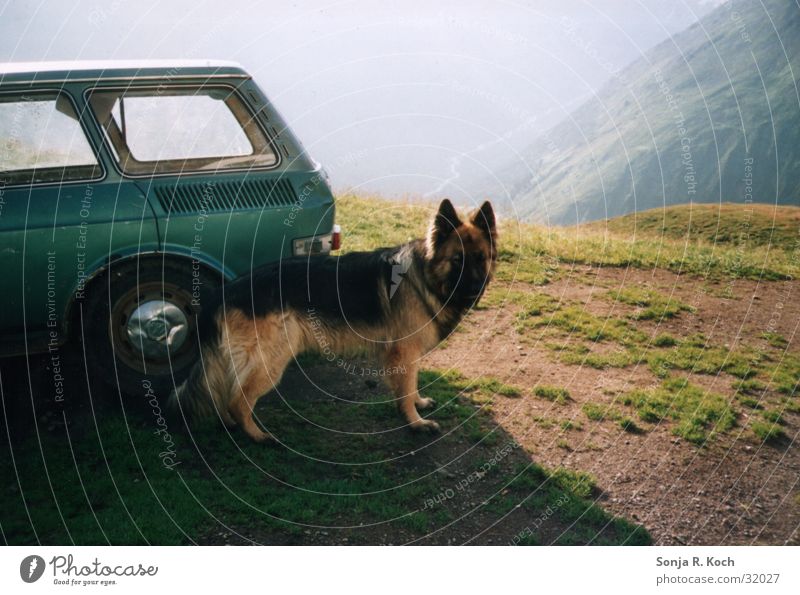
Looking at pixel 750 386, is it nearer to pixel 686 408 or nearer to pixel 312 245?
pixel 686 408

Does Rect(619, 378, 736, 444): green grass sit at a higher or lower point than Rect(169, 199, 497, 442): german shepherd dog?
lower

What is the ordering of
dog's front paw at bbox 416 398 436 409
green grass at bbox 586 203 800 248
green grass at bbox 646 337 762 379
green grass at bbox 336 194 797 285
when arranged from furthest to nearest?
green grass at bbox 586 203 800 248
green grass at bbox 336 194 797 285
green grass at bbox 646 337 762 379
dog's front paw at bbox 416 398 436 409

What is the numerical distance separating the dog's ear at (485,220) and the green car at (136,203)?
5.51 ft

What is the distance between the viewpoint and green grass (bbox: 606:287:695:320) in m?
9.03

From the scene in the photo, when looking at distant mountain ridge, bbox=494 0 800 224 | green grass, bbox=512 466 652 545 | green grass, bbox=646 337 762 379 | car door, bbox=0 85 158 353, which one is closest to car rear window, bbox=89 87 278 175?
car door, bbox=0 85 158 353

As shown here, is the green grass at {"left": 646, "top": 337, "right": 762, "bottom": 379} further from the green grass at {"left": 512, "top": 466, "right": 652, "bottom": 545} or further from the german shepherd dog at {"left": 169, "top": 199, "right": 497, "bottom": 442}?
the german shepherd dog at {"left": 169, "top": 199, "right": 497, "bottom": 442}

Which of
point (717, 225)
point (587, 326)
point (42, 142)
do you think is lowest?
point (587, 326)

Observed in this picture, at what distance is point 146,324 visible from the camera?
626 cm

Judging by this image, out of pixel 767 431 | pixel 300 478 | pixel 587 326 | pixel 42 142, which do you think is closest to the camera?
pixel 300 478

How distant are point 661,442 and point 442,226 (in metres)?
2.84

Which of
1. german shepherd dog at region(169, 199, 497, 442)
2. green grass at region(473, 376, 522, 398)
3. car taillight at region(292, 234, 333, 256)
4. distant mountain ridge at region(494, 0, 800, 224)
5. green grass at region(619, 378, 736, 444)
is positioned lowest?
green grass at region(619, 378, 736, 444)

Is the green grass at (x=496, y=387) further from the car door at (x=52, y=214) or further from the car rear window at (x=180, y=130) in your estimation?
the car door at (x=52, y=214)

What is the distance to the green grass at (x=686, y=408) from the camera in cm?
617

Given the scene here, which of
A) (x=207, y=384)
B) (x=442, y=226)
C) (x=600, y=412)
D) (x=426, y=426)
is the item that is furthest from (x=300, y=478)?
(x=600, y=412)
